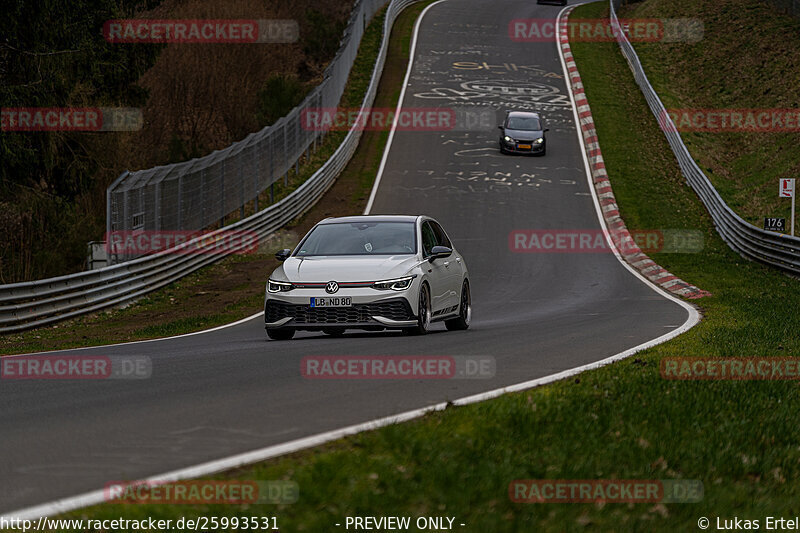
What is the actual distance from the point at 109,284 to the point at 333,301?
32.2ft

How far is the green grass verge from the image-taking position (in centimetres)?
545

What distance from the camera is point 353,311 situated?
44.6 feet

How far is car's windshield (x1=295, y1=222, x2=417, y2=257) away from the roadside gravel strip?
383 inches

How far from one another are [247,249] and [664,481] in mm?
24866

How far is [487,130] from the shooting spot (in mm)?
49906

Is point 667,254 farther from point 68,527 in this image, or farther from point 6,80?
point 68,527

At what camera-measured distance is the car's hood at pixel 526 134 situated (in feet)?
144

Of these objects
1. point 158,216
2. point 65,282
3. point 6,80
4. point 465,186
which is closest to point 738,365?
point 65,282
